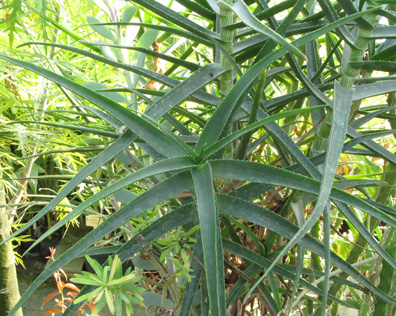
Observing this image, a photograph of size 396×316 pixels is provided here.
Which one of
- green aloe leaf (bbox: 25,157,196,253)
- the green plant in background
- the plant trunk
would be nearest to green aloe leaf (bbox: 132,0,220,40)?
the green plant in background

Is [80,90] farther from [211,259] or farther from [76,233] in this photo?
[76,233]

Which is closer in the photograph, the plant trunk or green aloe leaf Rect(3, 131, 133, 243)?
green aloe leaf Rect(3, 131, 133, 243)

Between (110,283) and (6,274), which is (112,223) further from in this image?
(6,274)

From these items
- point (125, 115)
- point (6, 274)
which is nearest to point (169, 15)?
point (125, 115)

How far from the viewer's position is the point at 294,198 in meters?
0.34

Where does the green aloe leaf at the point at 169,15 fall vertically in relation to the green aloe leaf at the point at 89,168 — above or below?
above

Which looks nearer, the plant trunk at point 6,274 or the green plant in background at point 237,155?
the green plant in background at point 237,155

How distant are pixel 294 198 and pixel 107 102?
184 mm

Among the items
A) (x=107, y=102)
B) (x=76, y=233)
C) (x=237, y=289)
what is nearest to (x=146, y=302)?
(x=237, y=289)

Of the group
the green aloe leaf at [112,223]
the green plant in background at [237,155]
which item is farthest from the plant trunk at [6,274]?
the green aloe leaf at [112,223]

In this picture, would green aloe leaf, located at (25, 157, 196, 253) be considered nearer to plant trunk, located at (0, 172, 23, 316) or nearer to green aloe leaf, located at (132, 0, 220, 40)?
green aloe leaf, located at (132, 0, 220, 40)

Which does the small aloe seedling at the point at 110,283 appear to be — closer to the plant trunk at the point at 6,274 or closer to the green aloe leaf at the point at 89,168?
the green aloe leaf at the point at 89,168

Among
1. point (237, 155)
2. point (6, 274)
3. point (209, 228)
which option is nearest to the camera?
point (209, 228)

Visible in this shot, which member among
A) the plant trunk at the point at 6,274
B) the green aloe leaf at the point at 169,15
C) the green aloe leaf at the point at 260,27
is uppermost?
the green aloe leaf at the point at 169,15
